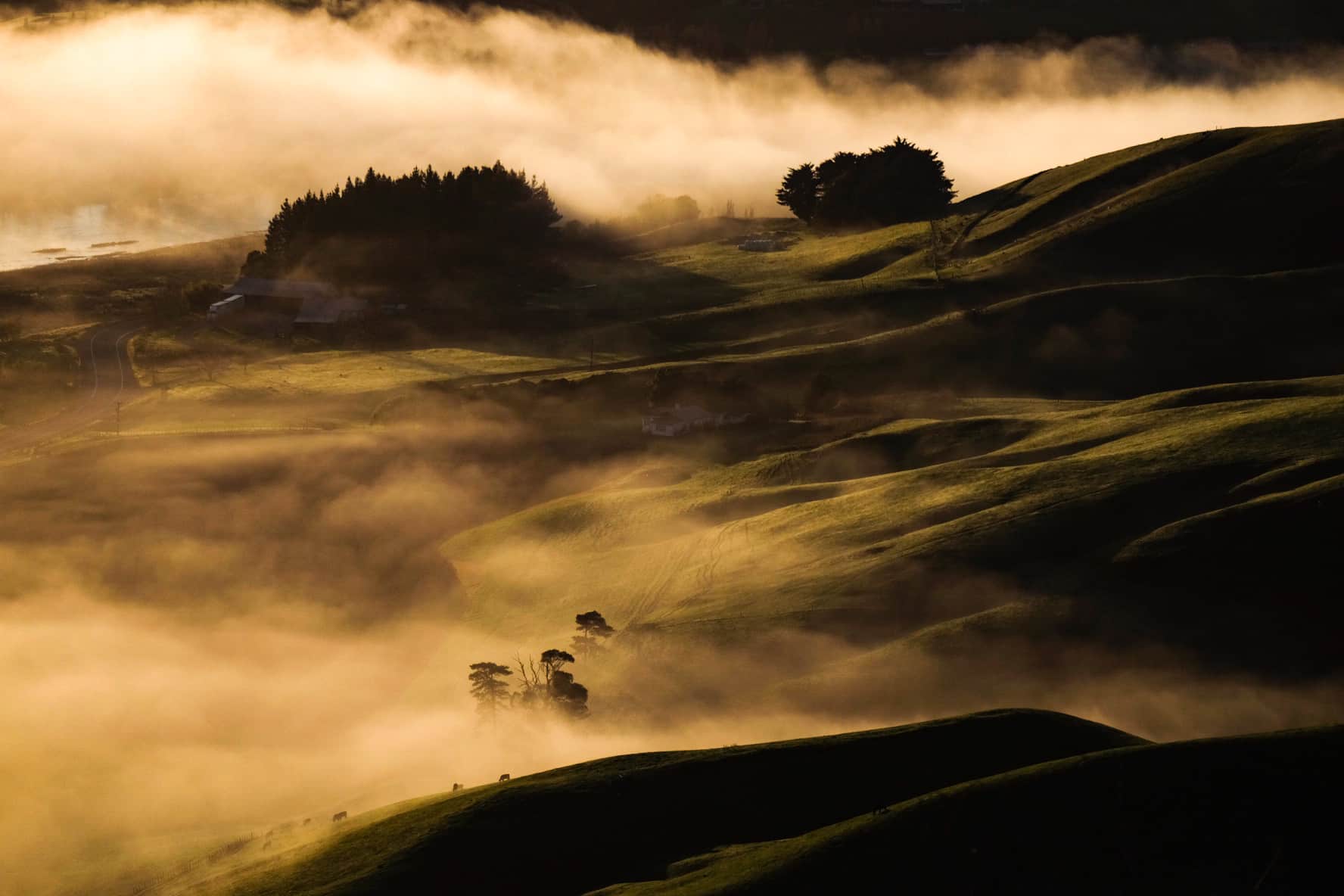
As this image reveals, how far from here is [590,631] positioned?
97312 mm

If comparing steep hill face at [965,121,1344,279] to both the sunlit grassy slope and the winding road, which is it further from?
the winding road

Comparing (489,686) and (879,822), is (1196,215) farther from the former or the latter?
(879,822)


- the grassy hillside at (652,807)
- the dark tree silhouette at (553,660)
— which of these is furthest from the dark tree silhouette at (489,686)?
the grassy hillside at (652,807)

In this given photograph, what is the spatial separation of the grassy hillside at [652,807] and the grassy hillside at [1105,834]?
10.5 ft

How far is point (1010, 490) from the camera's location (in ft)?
347

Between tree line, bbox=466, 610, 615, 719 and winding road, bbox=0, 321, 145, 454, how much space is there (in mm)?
70253

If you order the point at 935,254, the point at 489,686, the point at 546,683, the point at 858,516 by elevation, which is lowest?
the point at 546,683

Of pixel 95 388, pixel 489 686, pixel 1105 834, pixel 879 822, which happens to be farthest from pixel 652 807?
pixel 95 388

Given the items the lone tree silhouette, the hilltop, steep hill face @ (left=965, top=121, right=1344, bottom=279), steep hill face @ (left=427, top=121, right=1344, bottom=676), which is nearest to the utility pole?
steep hill face @ (left=427, top=121, right=1344, bottom=676)

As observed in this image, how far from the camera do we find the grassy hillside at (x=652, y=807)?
189ft

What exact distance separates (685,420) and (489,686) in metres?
57.4

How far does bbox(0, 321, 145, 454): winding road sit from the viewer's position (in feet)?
481

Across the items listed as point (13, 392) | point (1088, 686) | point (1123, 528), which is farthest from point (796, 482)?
point (13, 392)

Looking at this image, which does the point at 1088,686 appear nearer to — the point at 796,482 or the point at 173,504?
the point at 796,482
